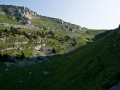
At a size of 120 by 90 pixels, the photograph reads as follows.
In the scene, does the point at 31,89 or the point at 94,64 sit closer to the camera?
the point at 94,64

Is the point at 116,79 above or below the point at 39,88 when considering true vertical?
above

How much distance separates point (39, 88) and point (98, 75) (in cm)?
2494

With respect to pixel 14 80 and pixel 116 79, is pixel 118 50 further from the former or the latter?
pixel 14 80

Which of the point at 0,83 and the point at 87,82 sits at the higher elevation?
the point at 87,82

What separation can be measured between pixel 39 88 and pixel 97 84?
94.0 feet

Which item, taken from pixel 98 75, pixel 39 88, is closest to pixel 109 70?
pixel 98 75

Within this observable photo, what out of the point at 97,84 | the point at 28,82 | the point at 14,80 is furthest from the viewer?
the point at 14,80

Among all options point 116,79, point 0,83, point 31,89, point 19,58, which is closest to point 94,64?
point 116,79

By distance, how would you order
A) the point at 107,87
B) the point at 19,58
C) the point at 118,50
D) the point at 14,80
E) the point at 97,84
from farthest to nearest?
the point at 19,58, the point at 14,80, the point at 118,50, the point at 97,84, the point at 107,87

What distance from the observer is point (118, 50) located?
5434 cm

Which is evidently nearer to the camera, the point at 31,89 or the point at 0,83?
the point at 31,89

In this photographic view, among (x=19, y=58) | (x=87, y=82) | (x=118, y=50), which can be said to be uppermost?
(x=118, y=50)

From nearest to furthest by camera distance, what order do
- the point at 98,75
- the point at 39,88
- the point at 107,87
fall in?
the point at 107,87, the point at 98,75, the point at 39,88

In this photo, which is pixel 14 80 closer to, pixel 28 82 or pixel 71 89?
pixel 28 82
